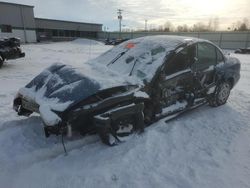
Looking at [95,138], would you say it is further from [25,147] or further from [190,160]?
[190,160]

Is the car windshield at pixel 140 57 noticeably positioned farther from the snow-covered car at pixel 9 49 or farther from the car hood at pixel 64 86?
the snow-covered car at pixel 9 49

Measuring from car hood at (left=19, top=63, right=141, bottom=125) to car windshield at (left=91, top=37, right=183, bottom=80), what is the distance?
0.29 m

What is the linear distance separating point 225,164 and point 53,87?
2583 mm

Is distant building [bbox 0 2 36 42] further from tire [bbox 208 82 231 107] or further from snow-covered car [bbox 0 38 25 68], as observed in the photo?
tire [bbox 208 82 231 107]

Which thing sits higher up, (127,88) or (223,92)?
(127,88)

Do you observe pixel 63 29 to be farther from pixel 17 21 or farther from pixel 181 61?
pixel 181 61

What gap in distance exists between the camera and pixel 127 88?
3.26 meters

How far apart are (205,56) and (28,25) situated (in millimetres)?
44010

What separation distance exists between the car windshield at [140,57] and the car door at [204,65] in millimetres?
604

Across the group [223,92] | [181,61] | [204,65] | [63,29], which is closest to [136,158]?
[181,61]

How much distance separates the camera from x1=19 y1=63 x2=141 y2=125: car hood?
2869 millimetres

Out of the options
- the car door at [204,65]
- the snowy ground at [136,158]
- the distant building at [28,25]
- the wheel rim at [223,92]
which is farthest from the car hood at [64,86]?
the distant building at [28,25]

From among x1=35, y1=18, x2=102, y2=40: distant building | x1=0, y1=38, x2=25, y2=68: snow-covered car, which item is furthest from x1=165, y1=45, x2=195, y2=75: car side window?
x1=35, y1=18, x2=102, y2=40: distant building

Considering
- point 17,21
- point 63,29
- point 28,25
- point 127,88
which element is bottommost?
point 127,88
